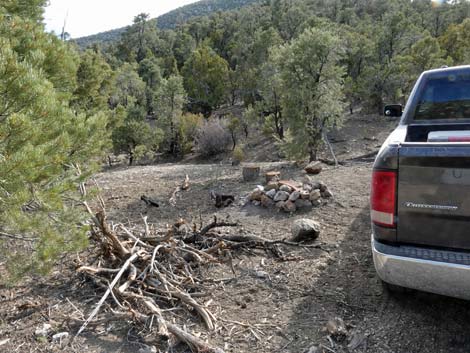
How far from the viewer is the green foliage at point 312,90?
10.9 m

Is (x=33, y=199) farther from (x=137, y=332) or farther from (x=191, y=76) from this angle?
(x=191, y=76)

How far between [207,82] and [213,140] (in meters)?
12.8

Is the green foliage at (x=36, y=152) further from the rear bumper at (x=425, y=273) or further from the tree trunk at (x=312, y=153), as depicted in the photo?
the tree trunk at (x=312, y=153)

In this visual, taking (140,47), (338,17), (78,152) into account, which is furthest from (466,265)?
(140,47)

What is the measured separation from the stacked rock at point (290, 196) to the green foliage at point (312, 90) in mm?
5776

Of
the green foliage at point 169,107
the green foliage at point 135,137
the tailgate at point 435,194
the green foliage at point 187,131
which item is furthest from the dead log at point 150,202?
the green foliage at point 169,107

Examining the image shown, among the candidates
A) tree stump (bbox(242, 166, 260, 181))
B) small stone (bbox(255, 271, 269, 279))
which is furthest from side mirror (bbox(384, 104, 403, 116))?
tree stump (bbox(242, 166, 260, 181))

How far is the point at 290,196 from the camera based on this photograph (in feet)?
17.2

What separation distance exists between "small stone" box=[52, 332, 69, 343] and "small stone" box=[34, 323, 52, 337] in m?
0.10

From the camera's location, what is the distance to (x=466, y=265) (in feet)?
6.60

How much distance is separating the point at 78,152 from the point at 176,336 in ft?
6.05

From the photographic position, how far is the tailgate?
2.00 metres

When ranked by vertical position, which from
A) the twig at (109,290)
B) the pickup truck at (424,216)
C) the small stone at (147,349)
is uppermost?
the pickup truck at (424,216)

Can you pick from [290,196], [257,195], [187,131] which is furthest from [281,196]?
[187,131]
